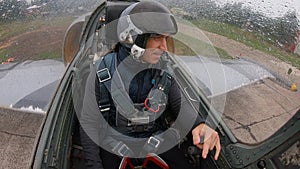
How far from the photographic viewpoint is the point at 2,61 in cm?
645

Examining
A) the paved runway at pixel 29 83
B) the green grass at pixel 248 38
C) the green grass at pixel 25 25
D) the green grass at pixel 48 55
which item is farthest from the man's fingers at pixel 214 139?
the green grass at pixel 25 25

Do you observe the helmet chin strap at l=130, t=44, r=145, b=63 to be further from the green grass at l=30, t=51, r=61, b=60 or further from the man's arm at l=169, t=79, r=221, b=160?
the green grass at l=30, t=51, r=61, b=60

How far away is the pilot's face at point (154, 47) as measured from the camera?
1.81 metres

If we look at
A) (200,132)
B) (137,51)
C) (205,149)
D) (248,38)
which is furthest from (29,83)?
(248,38)

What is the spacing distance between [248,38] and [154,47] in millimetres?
6718

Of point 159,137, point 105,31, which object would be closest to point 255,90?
point 105,31

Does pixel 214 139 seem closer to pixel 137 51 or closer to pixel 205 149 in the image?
pixel 205 149

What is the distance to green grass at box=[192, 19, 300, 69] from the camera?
6492 millimetres

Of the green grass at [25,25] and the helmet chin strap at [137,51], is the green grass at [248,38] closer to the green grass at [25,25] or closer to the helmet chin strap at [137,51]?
the green grass at [25,25]

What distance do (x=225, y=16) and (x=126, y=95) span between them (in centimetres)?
→ 828

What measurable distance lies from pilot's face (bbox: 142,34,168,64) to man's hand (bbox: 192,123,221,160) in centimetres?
50

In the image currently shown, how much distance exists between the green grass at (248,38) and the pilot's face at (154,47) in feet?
16.5

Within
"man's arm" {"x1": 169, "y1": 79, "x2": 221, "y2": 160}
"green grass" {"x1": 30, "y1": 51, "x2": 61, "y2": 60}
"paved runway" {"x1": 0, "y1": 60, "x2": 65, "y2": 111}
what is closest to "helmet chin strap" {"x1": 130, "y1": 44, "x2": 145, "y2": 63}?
"man's arm" {"x1": 169, "y1": 79, "x2": 221, "y2": 160}

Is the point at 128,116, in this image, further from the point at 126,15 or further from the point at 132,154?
the point at 126,15
